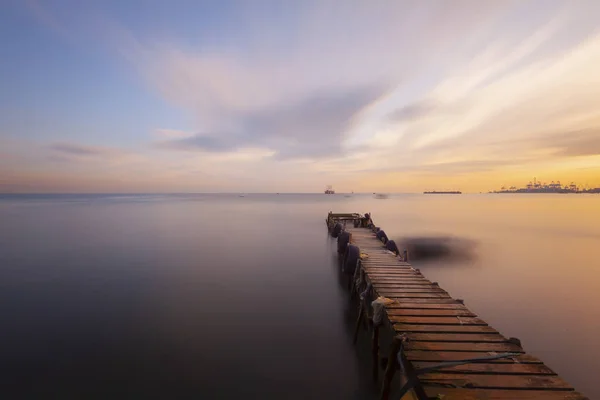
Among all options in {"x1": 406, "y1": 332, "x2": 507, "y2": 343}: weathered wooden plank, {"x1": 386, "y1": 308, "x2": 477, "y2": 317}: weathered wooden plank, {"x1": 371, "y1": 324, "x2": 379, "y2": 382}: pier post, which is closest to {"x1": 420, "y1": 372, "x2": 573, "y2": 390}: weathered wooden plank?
{"x1": 406, "y1": 332, "x2": 507, "y2": 343}: weathered wooden plank

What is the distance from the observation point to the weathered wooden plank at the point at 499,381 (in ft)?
17.1

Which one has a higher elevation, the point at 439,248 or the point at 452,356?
the point at 452,356

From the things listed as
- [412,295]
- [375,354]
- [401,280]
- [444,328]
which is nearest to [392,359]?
[444,328]

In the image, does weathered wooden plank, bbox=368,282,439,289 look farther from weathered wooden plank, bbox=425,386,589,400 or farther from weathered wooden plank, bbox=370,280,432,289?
weathered wooden plank, bbox=425,386,589,400

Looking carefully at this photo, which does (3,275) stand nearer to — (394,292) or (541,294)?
(394,292)

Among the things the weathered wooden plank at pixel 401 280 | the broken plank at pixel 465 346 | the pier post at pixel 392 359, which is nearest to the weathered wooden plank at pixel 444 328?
the broken plank at pixel 465 346

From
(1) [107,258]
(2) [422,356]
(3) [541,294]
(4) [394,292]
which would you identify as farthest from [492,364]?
(1) [107,258]

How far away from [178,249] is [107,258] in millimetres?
6037

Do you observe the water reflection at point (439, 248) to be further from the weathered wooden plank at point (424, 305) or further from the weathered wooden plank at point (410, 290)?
the weathered wooden plank at point (424, 305)

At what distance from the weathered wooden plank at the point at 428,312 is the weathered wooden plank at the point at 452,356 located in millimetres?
1872

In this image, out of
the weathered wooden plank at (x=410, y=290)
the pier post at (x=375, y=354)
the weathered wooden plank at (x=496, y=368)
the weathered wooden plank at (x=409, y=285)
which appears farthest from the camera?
the weathered wooden plank at (x=409, y=285)

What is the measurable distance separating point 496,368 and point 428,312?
2599mm

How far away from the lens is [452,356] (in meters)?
6.11

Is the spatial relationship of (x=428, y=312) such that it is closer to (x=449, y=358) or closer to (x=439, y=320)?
(x=439, y=320)
